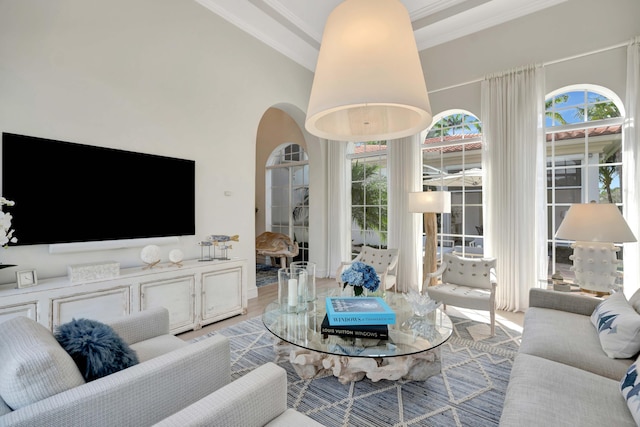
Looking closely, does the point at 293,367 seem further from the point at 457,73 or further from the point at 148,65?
the point at 457,73

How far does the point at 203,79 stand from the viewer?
12.4ft

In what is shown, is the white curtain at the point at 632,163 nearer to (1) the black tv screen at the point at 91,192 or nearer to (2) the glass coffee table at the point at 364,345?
(2) the glass coffee table at the point at 364,345

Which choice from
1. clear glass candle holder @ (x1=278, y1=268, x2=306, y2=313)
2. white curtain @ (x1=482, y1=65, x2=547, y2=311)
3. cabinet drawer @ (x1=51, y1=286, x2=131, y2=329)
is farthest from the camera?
white curtain @ (x1=482, y1=65, x2=547, y2=311)

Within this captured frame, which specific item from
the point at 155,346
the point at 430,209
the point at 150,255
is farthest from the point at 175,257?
the point at 430,209

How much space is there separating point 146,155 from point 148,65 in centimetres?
98

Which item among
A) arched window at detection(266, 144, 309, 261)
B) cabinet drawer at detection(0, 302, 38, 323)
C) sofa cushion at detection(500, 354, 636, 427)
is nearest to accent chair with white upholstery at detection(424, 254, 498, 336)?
sofa cushion at detection(500, 354, 636, 427)

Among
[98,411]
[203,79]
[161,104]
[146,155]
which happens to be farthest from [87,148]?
[98,411]

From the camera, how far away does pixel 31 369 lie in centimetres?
100

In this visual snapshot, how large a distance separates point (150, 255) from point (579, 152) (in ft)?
16.8

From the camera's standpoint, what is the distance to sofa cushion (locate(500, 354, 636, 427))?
46.9 inches

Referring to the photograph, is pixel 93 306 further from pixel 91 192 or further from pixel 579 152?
pixel 579 152

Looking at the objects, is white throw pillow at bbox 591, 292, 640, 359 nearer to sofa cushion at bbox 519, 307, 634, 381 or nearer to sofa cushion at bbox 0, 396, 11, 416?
sofa cushion at bbox 519, 307, 634, 381

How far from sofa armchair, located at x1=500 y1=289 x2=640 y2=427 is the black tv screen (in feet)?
11.0

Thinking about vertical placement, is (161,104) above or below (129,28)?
below
